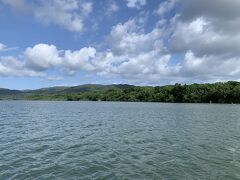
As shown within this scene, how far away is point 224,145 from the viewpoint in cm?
3634

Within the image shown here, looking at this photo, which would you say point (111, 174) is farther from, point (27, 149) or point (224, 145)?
point (224, 145)

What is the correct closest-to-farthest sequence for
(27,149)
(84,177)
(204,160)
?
(84,177), (204,160), (27,149)

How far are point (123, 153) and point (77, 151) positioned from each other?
480 cm

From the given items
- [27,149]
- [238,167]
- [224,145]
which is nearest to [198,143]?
[224,145]

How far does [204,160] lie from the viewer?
27891 millimetres

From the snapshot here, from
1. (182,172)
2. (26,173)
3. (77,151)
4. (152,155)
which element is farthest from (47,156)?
(182,172)

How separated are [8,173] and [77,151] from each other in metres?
9.50

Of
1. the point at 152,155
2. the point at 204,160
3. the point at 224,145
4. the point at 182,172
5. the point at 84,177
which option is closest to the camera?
the point at 84,177

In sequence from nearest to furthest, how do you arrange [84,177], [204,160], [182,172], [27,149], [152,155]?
[84,177] < [182,172] < [204,160] < [152,155] < [27,149]

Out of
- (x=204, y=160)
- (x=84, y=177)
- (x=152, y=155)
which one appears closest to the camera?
(x=84, y=177)

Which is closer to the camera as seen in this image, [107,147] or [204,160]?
[204,160]

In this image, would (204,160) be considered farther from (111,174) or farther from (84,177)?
(84,177)

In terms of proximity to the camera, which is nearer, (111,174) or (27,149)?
(111,174)

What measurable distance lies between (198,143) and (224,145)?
2.96m
